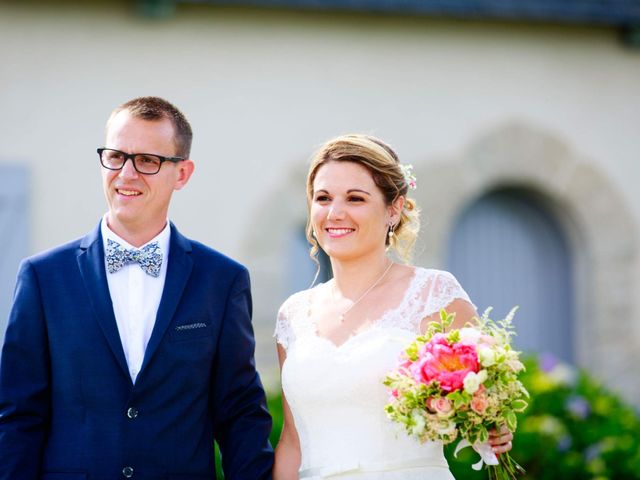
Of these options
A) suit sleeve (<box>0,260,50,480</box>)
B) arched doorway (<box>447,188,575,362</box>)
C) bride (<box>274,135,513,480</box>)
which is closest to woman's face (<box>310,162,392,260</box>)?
bride (<box>274,135,513,480</box>)

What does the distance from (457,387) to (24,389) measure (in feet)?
4.70

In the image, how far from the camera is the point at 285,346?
412 cm

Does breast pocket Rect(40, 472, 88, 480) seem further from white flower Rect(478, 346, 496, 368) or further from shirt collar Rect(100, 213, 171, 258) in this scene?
white flower Rect(478, 346, 496, 368)

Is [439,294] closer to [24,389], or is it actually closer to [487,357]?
[487,357]

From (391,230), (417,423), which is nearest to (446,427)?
(417,423)

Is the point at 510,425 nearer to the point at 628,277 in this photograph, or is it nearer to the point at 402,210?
the point at 402,210

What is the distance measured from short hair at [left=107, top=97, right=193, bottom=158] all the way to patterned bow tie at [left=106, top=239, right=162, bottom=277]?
38 cm

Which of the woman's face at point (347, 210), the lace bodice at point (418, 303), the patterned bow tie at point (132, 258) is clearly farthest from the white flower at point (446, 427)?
the patterned bow tie at point (132, 258)

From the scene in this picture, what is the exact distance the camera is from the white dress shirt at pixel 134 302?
3.65 meters

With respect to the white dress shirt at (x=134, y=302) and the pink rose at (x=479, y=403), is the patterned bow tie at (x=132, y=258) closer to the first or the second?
the white dress shirt at (x=134, y=302)

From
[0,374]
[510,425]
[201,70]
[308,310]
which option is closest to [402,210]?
[308,310]

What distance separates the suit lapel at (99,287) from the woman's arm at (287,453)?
29.9 inches

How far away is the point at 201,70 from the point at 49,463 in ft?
17.4

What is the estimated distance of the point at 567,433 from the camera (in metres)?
6.68
